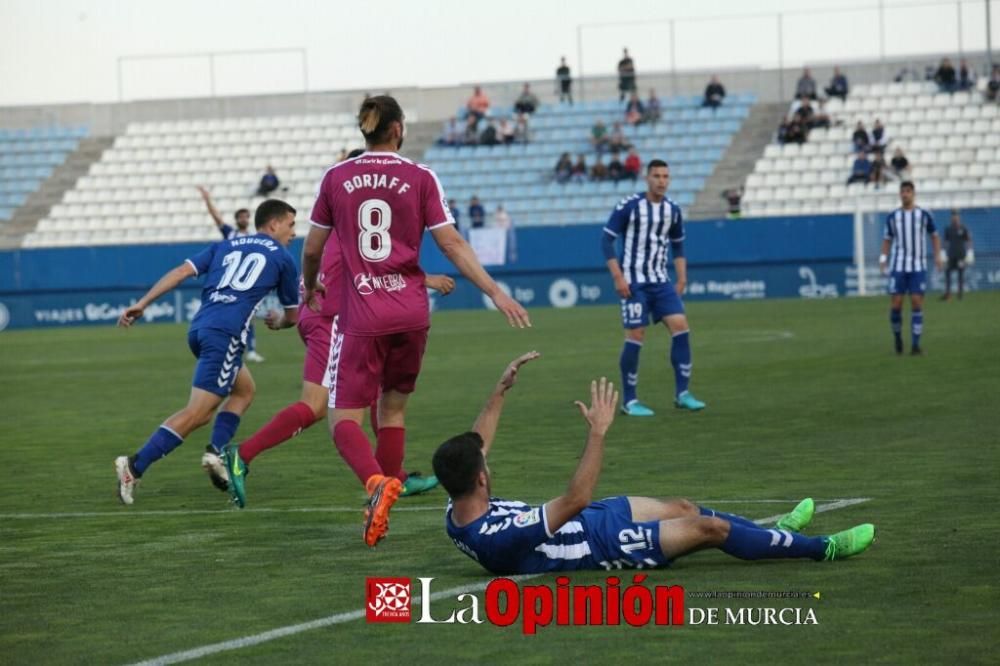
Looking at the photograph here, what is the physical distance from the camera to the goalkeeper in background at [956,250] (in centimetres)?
3806

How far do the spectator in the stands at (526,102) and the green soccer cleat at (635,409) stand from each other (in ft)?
114

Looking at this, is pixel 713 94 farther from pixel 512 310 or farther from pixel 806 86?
pixel 512 310

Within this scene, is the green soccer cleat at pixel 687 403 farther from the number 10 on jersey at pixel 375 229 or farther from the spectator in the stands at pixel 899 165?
the spectator in the stands at pixel 899 165

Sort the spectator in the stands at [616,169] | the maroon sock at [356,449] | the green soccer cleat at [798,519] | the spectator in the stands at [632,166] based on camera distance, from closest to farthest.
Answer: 1. the green soccer cleat at [798,519]
2. the maroon sock at [356,449]
3. the spectator in the stands at [632,166]
4. the spectator in the stands at [616,169]

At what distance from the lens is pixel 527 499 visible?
10.5 metres

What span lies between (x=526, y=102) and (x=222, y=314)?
4007 cm

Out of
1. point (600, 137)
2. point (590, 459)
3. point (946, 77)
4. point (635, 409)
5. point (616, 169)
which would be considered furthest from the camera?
point (600, 137)

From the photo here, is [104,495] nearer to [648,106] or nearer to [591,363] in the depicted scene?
[591,363]

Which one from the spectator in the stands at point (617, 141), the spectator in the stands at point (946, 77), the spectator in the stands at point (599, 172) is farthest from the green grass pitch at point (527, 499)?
the spectator in the stands at point (617, 141)

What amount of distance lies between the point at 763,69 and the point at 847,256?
32.8 feet

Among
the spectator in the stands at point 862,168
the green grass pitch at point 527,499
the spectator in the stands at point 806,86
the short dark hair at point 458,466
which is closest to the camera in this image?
the green grass pitch at point 527,499

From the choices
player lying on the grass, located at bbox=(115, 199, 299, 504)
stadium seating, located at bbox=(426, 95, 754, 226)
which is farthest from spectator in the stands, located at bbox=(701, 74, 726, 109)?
player lying on the grass, located at bbox=(115, 199, 299, 504)

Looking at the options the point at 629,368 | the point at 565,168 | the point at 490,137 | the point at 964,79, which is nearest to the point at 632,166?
the point at 565,168

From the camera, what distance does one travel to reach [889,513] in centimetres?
945
